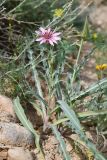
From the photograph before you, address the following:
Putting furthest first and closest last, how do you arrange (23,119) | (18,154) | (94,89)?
(94,89)
(23,119)
(18,154)

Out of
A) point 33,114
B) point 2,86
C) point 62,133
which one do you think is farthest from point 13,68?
point 62,133

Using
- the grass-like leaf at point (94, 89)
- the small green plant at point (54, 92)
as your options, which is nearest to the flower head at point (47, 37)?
the small green plant at point (54, 92)

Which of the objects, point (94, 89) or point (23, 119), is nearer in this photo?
point (23, 119)

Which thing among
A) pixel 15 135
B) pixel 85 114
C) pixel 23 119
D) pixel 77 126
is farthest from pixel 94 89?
pixel 15 135

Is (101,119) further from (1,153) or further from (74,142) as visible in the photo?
(1,153)

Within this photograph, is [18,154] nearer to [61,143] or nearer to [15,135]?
[15,135]

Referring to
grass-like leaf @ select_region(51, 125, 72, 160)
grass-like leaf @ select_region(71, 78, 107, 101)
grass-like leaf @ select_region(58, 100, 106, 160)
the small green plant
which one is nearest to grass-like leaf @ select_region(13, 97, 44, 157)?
the small green plant
